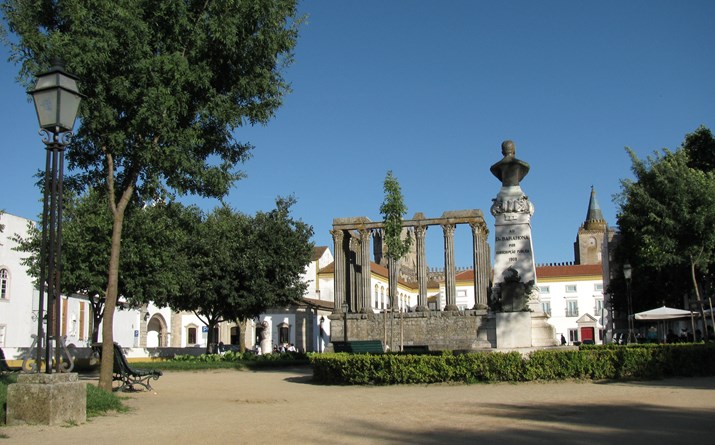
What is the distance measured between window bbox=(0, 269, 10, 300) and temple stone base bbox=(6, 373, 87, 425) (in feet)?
101

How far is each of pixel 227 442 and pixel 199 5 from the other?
9986 mm

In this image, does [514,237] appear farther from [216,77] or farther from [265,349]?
[265,349]

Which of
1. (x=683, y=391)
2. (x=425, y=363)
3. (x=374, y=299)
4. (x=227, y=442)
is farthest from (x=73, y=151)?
(x=374, y=299)

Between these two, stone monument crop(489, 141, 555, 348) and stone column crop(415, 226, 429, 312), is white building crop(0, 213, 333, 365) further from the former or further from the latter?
stone monument crop(489, 141, 555, 348)

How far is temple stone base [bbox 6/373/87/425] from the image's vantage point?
8.88 m

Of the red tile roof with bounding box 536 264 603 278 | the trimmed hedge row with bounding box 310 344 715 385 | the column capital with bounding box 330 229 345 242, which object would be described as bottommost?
the trimmed hedge row with bounding box 310 344 715 385

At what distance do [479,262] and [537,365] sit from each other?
123 ft

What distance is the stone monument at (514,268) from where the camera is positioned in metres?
15.8

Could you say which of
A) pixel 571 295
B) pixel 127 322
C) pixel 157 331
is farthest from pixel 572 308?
pixel 127 322

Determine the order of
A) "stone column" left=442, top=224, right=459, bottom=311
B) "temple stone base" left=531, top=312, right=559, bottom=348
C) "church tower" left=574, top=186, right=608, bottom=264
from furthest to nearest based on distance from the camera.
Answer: "church tower" left=574, top=186, right=608, bottom=264 → "stone column" left=442, top=224, right=459, bottom=311 → "temple stone base" left=531, top=312, right=559, bottom=348

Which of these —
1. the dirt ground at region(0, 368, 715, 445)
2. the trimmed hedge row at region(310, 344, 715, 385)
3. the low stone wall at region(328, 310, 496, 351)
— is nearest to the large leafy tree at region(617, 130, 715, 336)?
the trimmed hedge row at region(310, 344, 715, 385)

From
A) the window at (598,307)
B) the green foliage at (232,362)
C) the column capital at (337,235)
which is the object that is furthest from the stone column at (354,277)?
the window at (598,307)

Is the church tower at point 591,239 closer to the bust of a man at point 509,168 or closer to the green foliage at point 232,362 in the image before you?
the green foliage at point 232,362

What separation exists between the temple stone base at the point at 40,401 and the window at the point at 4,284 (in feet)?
101
